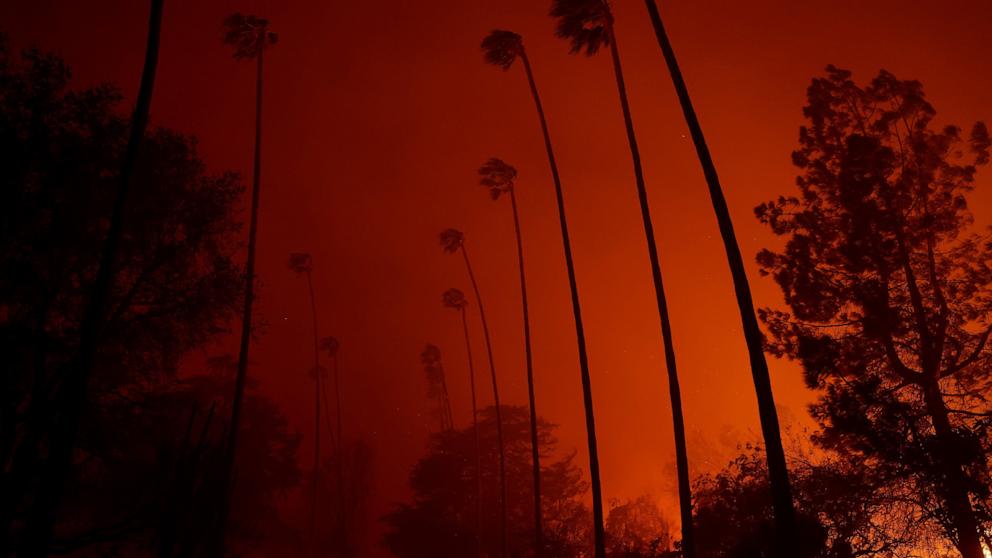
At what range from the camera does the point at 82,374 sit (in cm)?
1030

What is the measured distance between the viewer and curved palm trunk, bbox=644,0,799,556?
32.7 ft

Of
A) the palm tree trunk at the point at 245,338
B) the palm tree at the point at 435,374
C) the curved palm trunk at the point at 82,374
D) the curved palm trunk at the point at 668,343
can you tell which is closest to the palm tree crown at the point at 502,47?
the curved palm trunk at the point at 668,343

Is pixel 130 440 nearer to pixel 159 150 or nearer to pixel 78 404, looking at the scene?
pixel 78 404

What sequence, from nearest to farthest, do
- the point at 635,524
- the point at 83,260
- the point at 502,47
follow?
the point at 83,260, the point at 502,47, the point at 635,524

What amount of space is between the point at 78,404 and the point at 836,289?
21.7m

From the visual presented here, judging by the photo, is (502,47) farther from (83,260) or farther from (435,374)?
(435,374)

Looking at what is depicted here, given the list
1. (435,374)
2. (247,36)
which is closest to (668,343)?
(247,36)

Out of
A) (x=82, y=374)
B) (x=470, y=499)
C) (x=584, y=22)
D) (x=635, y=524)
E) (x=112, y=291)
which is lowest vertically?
(x=635, y=524)

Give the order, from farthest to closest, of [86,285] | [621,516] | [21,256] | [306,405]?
[306,405], [621,516], [86,285], [21,256]

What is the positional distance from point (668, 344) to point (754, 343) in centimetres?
651

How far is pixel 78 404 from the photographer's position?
10.1m

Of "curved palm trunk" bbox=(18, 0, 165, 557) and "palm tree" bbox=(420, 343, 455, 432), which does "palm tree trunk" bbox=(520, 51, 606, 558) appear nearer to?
"curved palm trunk" bbox=(18, 0, 165, 557)

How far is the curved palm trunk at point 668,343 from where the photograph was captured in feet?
50.6

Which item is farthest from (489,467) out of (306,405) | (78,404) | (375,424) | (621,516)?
(375,424)
